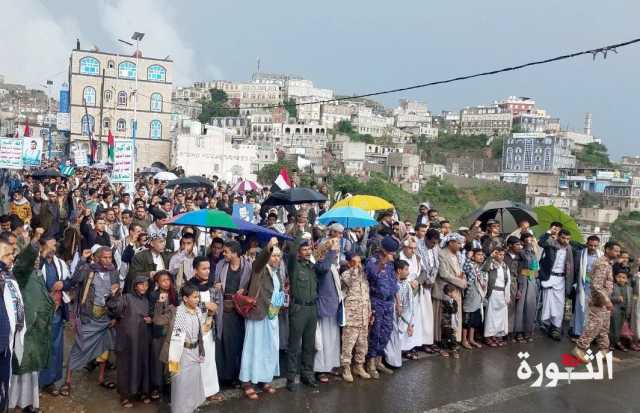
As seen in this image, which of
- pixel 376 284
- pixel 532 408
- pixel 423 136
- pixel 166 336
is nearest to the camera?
pixel 166 336

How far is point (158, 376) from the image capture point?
5.67 m

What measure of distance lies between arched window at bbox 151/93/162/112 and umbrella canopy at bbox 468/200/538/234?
140 ft

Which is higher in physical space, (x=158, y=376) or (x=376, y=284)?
(x=376, y=284)

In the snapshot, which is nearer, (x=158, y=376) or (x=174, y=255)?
(x=158, y=376)

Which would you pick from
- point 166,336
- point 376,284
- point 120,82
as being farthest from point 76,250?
point 120,82

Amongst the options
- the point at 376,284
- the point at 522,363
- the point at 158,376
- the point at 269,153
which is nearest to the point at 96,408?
the point at 158,376

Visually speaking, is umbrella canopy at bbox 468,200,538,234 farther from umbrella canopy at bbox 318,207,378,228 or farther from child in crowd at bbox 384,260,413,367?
child in crowd at bbox 384,260,413,367

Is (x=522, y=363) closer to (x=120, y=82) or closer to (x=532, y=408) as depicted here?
(x=532, y=408)

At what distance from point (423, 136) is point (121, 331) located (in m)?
116

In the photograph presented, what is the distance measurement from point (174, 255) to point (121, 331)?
1.34 meters

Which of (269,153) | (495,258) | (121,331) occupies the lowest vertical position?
(121,331)

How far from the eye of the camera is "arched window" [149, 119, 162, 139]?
48578 mm

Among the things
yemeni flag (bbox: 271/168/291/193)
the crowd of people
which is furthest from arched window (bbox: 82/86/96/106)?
the crowd of people

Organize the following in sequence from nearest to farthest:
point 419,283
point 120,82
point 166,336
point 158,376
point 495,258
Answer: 1. point 166,336
2. point 158,376
3. point 419,283
4. point 495,258
5. point 120,82
